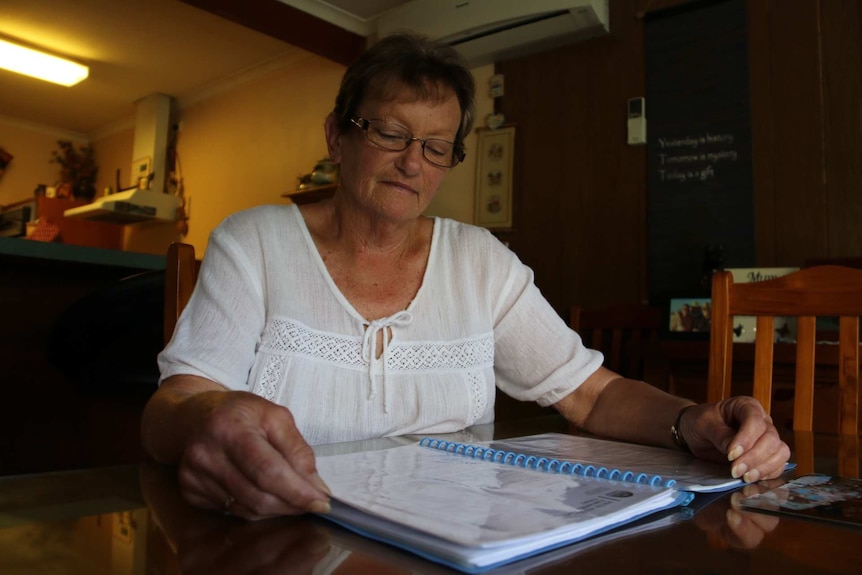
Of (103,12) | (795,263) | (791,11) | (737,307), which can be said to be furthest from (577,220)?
(103,12)

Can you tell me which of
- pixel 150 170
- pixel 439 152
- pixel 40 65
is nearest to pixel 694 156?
pixel 439 152

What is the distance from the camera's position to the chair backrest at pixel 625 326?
8.20 ft

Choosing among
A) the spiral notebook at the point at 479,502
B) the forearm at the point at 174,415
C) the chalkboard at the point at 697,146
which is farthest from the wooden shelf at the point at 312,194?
the spiral notebook at the point at 479,502

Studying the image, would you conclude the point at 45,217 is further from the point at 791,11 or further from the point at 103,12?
the point at 791,11

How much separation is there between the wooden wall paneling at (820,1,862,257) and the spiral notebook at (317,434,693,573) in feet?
7.97

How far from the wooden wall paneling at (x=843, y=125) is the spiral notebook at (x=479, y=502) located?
2.43 metres

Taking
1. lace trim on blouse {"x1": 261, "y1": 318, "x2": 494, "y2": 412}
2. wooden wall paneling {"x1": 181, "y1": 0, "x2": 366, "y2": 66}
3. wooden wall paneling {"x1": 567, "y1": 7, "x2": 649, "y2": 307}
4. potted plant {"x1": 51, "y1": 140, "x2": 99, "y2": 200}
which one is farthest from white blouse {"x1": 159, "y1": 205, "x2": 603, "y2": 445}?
potted plant {"x1": 51, "y1": 140, "x2": 99, "y2": 200}

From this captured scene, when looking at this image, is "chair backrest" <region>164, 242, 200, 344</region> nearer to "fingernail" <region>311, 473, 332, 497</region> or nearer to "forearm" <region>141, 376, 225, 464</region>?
"forearm" <region>141, 376, 225, 464</region>

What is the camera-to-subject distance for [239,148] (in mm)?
5352

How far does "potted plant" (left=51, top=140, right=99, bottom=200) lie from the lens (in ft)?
22.4

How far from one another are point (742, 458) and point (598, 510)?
0.97 feet

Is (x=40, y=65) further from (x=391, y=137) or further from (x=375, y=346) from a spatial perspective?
(x=375, y=346)

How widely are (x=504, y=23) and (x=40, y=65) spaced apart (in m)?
3.55

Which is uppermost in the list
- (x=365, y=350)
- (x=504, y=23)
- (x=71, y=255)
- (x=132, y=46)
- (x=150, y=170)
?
(x=132, y=46)
